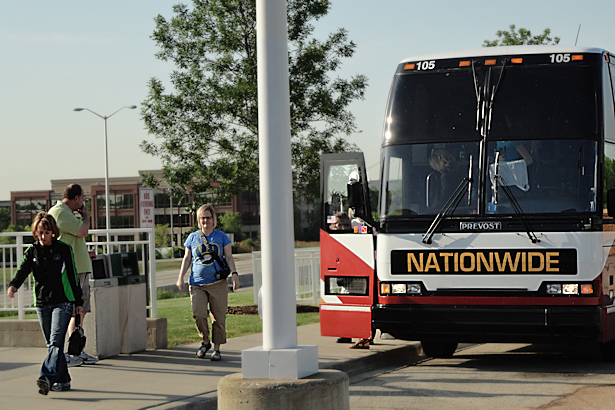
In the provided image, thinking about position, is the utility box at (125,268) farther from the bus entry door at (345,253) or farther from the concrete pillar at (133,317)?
the bus entry door at (345,253)

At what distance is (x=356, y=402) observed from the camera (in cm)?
737

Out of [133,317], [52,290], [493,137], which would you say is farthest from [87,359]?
[493,137]

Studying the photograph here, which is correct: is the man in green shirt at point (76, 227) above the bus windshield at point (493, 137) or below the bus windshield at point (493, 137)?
below

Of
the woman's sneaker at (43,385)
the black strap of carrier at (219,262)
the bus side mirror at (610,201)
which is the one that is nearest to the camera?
the woman's sneaker at (43,385)

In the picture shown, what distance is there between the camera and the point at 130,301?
31.5 ft

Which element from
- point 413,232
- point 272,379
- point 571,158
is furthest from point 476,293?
point 272,379

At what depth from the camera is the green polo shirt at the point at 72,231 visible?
26.7 feet

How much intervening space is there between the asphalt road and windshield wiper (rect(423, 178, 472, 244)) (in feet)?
5.09

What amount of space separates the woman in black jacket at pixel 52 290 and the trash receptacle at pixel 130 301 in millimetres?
2133

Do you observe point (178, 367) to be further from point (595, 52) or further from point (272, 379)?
point (595, 52)

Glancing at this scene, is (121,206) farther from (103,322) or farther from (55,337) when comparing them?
(55,337)

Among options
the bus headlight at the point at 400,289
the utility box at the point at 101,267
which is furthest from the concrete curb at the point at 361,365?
the utility box at the point at 101,267

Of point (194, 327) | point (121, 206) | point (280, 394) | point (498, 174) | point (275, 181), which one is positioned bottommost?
point (194, 327)

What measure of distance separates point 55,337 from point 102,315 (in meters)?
1.99
